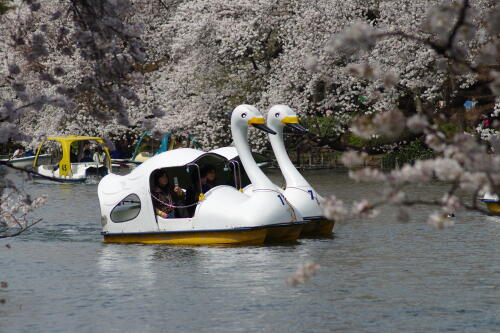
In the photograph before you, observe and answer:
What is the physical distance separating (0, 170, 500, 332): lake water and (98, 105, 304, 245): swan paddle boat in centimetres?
29

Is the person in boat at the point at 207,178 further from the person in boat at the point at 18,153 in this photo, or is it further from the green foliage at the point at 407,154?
the person in boat at the point at 18,153

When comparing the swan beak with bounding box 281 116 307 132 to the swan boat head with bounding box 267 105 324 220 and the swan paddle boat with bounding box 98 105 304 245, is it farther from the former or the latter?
the swan paddle boat with bounding box 98 105 304 245

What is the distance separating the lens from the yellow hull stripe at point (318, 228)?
1881cm

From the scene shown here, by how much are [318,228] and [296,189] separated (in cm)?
105

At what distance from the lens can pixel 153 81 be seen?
132ft

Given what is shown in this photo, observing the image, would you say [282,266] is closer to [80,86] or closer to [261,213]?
→ [261,213]

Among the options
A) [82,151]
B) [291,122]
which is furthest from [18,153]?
[291,122]

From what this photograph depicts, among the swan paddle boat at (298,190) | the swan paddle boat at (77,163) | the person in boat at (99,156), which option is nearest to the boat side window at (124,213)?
the swan paddle boat at (298,190)

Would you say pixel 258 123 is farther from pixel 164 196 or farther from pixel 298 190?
pixel 164 196

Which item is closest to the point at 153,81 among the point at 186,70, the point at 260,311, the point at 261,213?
the point at 186,70

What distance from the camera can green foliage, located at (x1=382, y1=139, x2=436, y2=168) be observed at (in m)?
37.8

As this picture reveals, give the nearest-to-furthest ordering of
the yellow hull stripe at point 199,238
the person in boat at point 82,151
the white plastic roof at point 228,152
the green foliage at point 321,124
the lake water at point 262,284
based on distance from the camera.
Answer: the lake water at point 262,284 → the yellow hull stripe at point 199,238 → the white plastic roof at point 228,152 → the green foliage at point 321,124 → the person in boat at point 82,151

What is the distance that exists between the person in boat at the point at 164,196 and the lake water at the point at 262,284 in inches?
26.0

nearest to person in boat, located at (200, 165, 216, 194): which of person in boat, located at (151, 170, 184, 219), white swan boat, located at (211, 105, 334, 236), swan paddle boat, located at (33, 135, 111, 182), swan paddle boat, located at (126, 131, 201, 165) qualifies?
person in boat, located at (151, 170, 184, 219)
